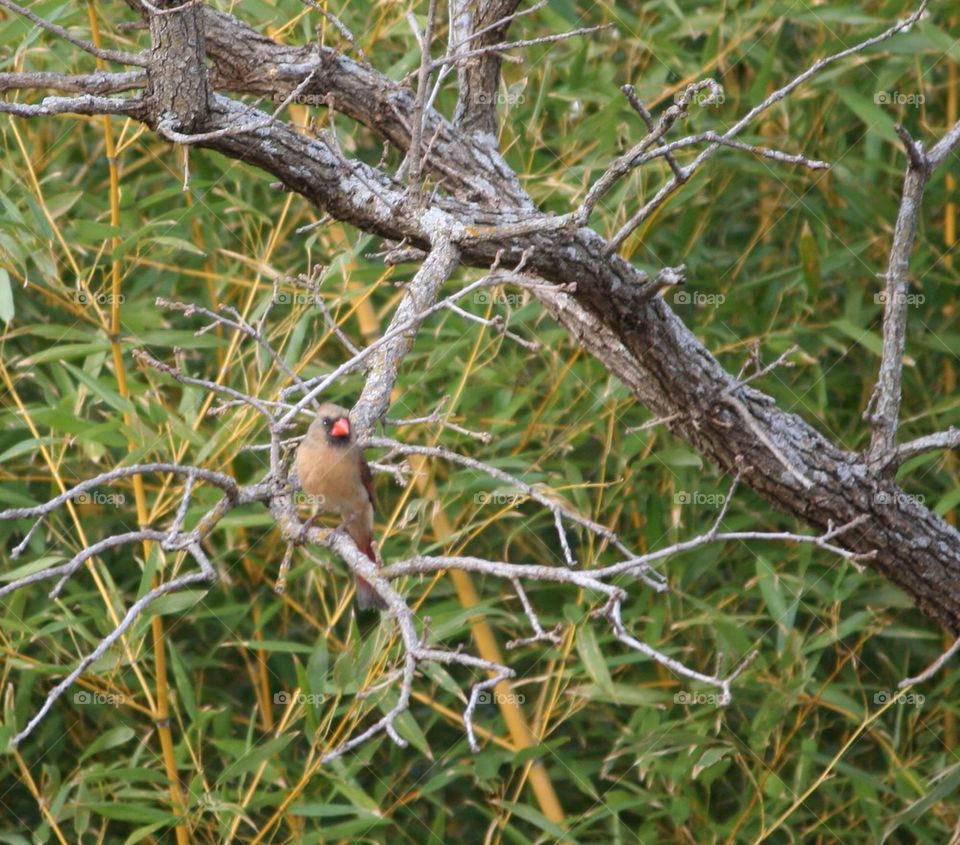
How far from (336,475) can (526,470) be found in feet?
2.43

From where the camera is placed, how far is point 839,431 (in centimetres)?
363

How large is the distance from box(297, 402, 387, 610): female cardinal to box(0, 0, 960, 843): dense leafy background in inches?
8.9

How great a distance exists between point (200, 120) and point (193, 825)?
5.80 ft

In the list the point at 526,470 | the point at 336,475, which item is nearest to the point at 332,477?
the point at 336,475

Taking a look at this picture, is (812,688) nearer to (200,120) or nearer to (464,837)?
(464,837)

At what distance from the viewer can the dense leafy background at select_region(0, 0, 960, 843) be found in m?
3.04

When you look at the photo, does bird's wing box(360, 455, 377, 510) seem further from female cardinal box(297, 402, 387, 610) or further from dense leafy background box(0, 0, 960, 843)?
dense leafy background box(0, 0, 960, 843)

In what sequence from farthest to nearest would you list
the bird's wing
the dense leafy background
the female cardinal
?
the dense leafy background < the bird's wing < the female cardinal

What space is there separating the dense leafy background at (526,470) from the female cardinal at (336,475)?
0.74 feet

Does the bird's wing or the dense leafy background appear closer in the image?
the bird's wing

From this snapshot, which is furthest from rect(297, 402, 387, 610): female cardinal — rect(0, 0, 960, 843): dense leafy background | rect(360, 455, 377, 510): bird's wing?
rect(0, 0, 960, 843): dense leafy background

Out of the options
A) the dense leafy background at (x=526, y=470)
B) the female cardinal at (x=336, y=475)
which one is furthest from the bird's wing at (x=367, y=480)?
the dense leafy background at (x=526, y=470)

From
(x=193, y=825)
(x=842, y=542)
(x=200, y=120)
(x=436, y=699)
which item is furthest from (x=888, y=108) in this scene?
(x=193, y=825)

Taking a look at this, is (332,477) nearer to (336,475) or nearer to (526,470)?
(336,475)
